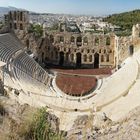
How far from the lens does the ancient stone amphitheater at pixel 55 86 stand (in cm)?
1883

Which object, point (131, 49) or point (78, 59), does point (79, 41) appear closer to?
point (78, 59)

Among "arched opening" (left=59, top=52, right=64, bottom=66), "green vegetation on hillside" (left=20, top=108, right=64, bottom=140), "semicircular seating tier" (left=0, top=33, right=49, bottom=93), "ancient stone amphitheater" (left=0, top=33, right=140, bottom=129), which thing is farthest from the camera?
"arched opening" (left=59, top=52, right=64, bottom=66)

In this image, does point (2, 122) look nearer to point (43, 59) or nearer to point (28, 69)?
point (28, 69)

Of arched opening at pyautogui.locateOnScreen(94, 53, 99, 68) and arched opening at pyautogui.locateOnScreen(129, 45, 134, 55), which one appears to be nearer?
arched opening at pyautogui.locateOnScreen(129, 45, 134, 55)

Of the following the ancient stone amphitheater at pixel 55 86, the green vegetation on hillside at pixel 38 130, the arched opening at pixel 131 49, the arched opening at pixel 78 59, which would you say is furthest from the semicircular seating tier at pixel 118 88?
the arched opening at pixel 78 59

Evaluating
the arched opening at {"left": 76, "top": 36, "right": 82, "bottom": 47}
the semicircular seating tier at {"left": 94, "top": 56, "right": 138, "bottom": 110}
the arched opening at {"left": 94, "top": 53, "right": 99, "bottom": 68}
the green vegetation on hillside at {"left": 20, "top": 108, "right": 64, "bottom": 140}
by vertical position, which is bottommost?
the arched opening at {"left": 94, "top": 53, "right": 99, "bottom": 68}

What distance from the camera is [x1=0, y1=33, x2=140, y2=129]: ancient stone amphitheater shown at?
18825 mm

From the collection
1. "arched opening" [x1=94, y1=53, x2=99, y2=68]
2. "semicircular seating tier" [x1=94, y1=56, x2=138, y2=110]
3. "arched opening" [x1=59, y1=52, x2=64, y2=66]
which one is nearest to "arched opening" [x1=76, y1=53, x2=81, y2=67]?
"arched opening" [x1=59, y1=52, x2=64, y2=66]

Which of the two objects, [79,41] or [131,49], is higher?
[131,49]

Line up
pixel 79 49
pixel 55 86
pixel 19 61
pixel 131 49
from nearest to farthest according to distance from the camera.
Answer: pixel 55 86 → pixel 19 61 → pixel 131 49 → pixel 79 49

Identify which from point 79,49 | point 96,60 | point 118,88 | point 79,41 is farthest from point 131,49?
point 118,88

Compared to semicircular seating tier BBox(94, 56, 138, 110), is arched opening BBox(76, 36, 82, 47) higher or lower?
lower

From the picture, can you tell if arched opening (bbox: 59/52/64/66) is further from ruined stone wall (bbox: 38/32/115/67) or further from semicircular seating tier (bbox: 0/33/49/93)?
semicircular seating tier (bbox: 0/33/49/93)

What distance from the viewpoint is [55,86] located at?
32531 mm
